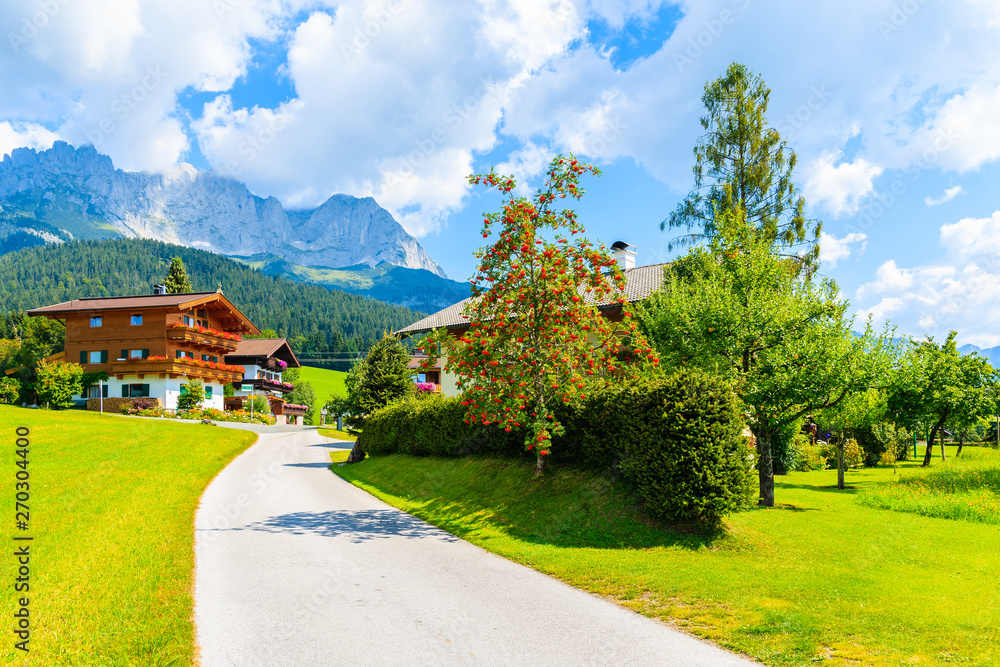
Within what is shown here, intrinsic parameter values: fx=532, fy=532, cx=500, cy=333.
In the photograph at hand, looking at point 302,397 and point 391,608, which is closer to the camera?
point 391,608

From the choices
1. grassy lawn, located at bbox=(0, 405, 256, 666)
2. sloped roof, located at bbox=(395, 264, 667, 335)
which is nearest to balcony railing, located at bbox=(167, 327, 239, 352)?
sloped roof, located at bbox=(395, 264, 667, 335)

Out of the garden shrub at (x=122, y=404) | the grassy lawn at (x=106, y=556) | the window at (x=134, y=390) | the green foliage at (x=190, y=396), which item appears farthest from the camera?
the green foliage at (x=190, y=396)

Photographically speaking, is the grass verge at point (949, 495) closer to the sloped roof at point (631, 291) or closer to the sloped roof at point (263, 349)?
the sloped roof at point (631, 291)

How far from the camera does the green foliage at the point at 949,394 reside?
2498 cm

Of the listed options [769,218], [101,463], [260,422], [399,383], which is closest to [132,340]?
[260,422]

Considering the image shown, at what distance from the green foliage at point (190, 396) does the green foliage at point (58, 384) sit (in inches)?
320

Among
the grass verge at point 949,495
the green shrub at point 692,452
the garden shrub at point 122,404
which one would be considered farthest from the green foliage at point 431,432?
the garden shrub at point 122,404

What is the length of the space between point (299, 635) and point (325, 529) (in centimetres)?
657

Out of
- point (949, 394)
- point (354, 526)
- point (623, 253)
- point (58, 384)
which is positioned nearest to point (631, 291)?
point (623, 253)

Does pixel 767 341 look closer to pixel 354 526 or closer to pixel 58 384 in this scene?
pixel 354 526

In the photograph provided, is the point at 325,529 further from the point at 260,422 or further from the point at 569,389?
the point at 260,422

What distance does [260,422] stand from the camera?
195ft

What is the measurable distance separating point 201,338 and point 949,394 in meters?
59.6

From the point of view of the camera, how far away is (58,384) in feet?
143
